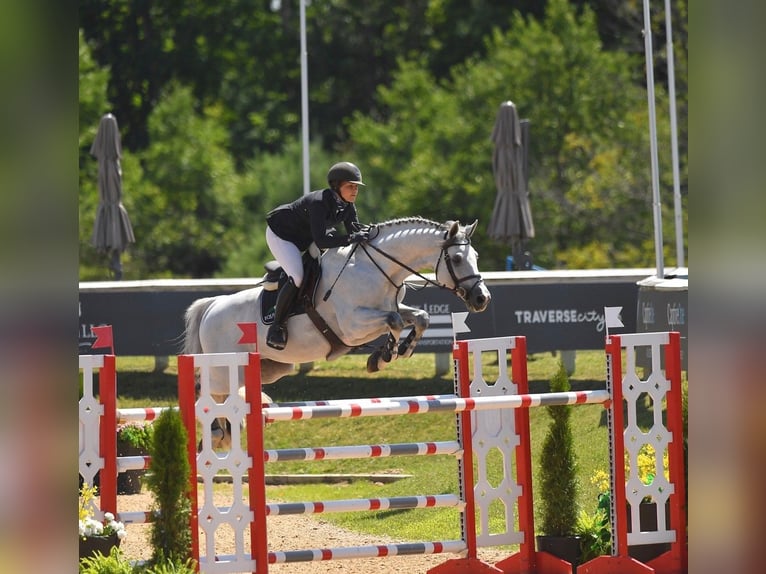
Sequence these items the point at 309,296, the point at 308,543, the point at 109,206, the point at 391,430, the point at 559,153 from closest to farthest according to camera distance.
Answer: the point at 308,543
the point at 309,296
the point at 391,430
the point at 109,206
the point at 559,153

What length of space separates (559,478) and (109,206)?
10.5 metres

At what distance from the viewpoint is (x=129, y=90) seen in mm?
33594

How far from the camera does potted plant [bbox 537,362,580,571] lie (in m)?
5.58

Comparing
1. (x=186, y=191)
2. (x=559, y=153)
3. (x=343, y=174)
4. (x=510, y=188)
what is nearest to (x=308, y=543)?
(x=343, y=174)

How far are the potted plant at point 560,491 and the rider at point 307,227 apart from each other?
2.36 m

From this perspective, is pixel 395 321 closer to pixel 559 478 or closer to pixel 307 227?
pixel 307 227

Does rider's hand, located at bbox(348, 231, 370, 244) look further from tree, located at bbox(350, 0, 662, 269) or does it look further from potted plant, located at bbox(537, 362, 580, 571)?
tree, located at bbox(350, 0, 662, 269)

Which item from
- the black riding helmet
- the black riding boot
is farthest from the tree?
the black riding helmet

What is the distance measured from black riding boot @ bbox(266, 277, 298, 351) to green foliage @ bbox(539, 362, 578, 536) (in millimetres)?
2760

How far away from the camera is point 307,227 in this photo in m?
7.94
